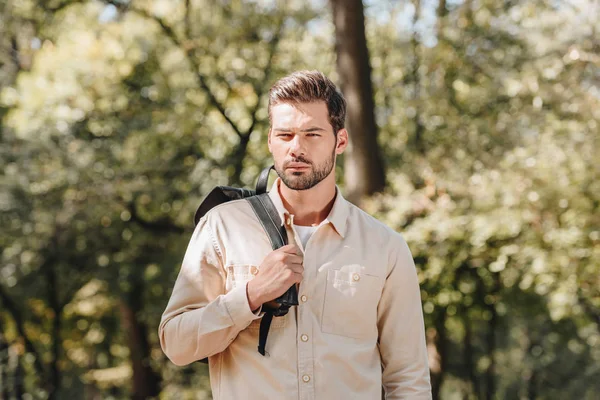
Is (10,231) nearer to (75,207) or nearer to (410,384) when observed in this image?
(75,207)

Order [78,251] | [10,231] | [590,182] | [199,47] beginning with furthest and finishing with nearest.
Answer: [78,251], [199,47], [10,231], [590,182]

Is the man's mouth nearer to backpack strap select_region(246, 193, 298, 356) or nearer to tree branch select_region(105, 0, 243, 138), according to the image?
backpack strap select_region(246, 193, 298, 356)

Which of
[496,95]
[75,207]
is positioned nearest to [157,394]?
[75,207]

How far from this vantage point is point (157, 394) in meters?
19.2

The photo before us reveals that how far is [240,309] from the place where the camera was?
2186mm

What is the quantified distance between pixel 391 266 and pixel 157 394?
17741mm

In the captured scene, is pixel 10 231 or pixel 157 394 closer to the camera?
pixel 10 231

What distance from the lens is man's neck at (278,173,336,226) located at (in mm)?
2521

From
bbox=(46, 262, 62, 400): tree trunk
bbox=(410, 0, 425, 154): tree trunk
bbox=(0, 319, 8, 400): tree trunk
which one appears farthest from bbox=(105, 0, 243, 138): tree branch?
bbox=(0, 319, 8, 400): tree trunk

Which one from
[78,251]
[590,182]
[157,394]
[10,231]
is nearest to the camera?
[590,182]

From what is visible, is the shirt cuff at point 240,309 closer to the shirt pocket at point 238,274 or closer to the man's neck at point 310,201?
the shirt pocket at point 238,274

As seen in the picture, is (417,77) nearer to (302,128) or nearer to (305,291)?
(302,128)

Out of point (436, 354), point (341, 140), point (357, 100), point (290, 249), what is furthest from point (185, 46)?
point (290, 249)

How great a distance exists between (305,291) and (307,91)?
0.61 meters
